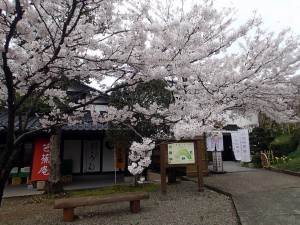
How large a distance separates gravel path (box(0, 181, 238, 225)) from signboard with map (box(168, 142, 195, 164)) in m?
1.07

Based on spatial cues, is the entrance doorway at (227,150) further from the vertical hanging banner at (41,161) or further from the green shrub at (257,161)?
the vertical hanging banner at (41,161)

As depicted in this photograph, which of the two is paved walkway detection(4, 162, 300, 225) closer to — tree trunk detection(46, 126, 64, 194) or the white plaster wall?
tree trunk detection(46, 126, 64, 194)

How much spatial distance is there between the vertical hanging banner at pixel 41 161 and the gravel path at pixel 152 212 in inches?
105

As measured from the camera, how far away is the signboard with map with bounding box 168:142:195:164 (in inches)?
332

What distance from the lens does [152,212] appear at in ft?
20.4

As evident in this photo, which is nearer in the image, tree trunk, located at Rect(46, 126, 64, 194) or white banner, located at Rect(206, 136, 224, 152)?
tree trunk, located at Rect(46, 126, 64, 194)

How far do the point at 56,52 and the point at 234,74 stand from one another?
16.2ft

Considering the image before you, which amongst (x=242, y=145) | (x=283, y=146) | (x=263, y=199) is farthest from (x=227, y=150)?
(x=263, y=199)

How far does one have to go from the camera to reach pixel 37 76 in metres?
3.68

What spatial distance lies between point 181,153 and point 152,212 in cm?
275

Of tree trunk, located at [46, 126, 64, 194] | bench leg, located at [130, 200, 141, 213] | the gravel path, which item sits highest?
tree trunk, located at [46, 126, 64, 194]

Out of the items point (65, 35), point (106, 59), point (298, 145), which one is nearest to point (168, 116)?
point (106, 59)

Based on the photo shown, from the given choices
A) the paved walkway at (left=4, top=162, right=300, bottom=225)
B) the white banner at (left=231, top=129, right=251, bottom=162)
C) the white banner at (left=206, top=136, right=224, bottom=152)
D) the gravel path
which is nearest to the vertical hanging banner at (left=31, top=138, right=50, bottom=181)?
the paved walkway at (left=4, top=162, right=300, bottom=225)

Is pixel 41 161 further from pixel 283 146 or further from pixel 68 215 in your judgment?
pixel 283 146
